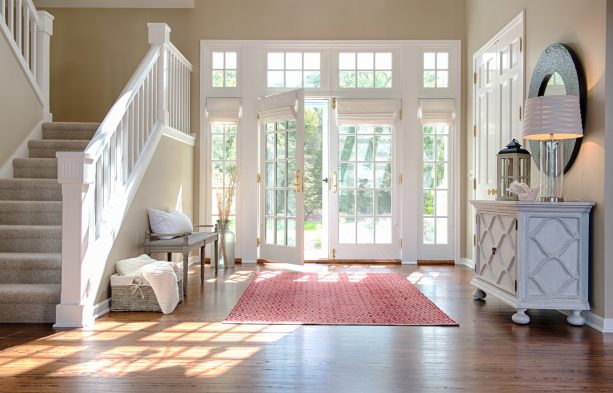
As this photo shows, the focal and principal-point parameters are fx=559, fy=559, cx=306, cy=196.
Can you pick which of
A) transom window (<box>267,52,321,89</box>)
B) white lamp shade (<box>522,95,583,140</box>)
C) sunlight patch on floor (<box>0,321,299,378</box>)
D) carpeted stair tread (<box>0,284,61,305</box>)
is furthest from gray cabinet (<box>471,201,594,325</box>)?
transom window (<box>267,52,321,89</box>)

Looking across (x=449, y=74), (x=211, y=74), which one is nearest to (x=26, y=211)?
(x=211, y=74)

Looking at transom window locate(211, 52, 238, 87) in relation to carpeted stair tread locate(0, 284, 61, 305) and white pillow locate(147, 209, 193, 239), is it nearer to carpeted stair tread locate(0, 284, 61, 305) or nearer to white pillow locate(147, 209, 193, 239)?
white pillow locate(147, 209, 193, 239)

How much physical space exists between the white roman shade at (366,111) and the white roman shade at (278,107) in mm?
811

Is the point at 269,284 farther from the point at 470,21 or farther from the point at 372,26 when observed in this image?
the point at 470,21

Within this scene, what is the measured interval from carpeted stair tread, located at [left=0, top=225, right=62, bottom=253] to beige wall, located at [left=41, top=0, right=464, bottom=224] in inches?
117

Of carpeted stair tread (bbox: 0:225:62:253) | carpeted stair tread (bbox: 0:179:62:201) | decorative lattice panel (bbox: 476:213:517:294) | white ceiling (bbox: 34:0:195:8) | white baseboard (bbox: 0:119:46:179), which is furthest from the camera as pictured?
white ceiling (bbox: 34:0:195:8)

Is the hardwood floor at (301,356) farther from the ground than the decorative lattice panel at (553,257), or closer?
closer

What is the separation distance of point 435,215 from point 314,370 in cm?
480

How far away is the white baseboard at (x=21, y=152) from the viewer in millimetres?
5156

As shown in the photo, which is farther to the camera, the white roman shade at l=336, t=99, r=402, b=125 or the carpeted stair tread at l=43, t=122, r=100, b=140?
the white roman shade at l=336, t=99, r=402, b=125

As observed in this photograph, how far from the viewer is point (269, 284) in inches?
→ 220

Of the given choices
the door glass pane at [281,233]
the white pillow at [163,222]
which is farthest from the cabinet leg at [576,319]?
the door glass pane at [281,233]

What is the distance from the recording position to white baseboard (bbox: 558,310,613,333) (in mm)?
3674

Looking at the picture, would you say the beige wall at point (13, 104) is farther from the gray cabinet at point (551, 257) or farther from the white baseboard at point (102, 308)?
the gray cabinet at point (551, 257)
